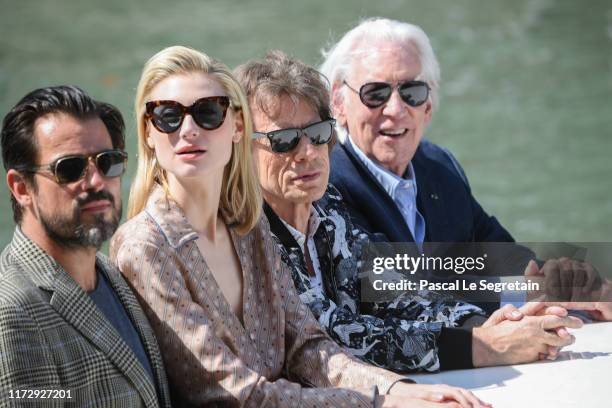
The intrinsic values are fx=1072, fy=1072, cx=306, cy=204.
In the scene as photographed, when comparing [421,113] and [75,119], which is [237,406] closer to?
[75,119]

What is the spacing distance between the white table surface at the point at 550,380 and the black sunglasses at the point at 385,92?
1.18m

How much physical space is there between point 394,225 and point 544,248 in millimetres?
682

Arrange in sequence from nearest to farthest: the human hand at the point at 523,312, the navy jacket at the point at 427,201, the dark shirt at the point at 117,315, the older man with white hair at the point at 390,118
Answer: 1. the dark shirt at the point at 117,315
2. the human hand at the point at 523,312
3. the navy jacket at the point at 427,201
4. the older man with white hair at the point at 390,118

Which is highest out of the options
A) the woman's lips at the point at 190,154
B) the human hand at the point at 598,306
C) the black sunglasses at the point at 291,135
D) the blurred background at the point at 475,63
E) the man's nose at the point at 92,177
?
the blurred background at the point at 475,63

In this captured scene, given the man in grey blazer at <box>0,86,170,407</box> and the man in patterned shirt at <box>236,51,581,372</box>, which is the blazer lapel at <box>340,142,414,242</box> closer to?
the man in patterned shirt at <box>236,51,581,372</box>

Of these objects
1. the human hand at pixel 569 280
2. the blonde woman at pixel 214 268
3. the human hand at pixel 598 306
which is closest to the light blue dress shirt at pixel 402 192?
the human hand at pixel 569 280

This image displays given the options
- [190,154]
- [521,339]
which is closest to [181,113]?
[190,154]

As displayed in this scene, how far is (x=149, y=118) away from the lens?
2730 millimetres

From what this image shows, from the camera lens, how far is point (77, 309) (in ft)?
7.66

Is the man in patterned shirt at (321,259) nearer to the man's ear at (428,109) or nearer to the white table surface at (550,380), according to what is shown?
the white table surface at (550,380)

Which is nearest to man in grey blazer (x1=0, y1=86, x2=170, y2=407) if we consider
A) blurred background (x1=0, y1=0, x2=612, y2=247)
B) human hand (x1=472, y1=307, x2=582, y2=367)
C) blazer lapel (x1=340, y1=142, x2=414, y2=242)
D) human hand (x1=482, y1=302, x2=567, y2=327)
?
human hand (x1=472, y1=307, x2=582, y2=367)

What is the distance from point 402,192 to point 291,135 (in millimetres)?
1033

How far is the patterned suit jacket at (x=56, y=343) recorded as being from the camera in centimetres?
219

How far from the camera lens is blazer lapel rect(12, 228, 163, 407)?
2316mm
